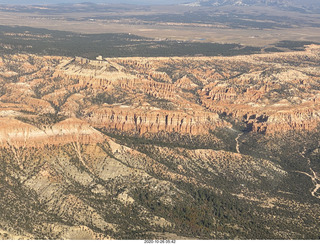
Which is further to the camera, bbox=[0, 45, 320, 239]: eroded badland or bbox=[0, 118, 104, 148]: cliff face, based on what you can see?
bbox=[0, 118, 104, 148]: cliff face

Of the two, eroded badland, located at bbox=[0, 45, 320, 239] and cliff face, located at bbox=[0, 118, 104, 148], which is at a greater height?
cliff face, located at bbox=[0, 118, 104, 148]

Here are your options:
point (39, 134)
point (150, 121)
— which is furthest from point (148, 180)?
point (150, 121)

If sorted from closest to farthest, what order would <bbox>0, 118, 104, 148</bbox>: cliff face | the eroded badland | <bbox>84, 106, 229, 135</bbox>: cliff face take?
the eroded badland
<bbox>0, 118, 104, 148</bbox>: cliff face
<bbox>84, 106, 229, 135</bbox>: cliff face

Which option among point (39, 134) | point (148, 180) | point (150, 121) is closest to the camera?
point (148, 180)

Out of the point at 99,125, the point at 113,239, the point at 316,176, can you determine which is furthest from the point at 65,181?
the point at 316,176

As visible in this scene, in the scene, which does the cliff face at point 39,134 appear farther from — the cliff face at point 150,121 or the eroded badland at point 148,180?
the cliff face at point 150,121

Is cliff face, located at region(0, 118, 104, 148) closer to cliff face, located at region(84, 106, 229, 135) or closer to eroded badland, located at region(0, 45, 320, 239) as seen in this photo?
eroded badland, located at region(0, 45, 320, 239)

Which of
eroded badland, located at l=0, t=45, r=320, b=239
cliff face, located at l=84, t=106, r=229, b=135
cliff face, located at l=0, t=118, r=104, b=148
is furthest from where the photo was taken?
cliff face, located at l=84, t=106, r=229, b=135

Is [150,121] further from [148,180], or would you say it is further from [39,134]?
[39,134]

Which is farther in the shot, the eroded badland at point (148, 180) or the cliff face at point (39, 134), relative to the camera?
the cliff face at point (39, 134)

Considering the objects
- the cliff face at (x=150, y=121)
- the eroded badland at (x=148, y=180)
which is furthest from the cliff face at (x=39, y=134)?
→ the cliff face at (x=150, y=121)

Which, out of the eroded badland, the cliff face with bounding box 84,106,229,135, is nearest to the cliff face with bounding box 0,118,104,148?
the eroded badland
